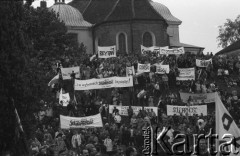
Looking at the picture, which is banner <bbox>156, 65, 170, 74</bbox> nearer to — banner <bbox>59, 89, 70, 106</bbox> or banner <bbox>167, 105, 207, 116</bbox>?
banner <bbox>167, 105, 207, 116</bbox>

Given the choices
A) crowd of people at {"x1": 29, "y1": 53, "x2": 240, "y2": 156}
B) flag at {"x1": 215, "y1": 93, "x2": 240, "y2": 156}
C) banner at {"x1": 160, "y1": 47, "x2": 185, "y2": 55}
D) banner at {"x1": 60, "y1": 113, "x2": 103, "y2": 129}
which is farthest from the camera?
banner at {"x1": 160, "y1": 47, "x2": 185, "y2": 55}

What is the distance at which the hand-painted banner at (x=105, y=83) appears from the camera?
1564 inches

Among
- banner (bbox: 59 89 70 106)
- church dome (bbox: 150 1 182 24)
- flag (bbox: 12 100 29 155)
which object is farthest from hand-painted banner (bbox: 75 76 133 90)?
church dome (bbox: 150 1 182 24)

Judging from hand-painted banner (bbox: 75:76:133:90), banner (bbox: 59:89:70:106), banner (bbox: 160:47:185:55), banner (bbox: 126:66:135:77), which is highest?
banner (bbox: 160:47:185:55)

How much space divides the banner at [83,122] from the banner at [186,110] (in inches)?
199

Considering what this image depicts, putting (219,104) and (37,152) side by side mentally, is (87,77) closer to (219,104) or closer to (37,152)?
(37,152)

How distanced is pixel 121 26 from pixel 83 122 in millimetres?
37706

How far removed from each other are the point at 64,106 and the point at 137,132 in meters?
6.96

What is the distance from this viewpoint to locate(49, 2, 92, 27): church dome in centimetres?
7181

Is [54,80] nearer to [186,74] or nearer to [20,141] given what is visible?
[186,74]

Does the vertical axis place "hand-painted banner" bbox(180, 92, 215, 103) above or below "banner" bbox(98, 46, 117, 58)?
below

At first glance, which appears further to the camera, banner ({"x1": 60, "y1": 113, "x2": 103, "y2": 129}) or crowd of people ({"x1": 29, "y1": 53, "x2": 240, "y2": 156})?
banner ({"x1": 60, "y1": 113, "x2": 103, "y2": 129})

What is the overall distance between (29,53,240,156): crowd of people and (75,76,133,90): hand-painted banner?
32 cm

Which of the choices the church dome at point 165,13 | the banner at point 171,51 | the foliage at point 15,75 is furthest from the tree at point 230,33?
the foliage at point 15,75
